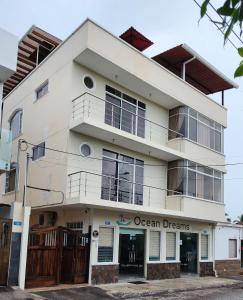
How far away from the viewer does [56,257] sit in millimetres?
14242

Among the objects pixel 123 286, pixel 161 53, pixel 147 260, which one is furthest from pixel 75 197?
pixel 161 53

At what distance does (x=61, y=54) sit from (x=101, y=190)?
19.6 ft

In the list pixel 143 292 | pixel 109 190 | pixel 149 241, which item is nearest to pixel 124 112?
pixel 109 190

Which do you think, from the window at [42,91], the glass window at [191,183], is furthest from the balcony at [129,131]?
the window at [42,91]

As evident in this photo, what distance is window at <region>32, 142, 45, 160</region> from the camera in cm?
1709

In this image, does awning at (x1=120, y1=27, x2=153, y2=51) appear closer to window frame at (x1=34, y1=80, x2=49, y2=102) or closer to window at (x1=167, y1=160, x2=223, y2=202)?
window frame at (x1=34, y1=80, x2=49, y2=102)

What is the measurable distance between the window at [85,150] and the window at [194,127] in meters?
4.73

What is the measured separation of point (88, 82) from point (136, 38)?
4.10 metres

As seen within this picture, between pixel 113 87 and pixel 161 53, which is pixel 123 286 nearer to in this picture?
pixel 113 87

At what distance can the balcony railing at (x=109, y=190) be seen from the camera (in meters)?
15.0

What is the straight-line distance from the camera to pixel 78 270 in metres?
14.7

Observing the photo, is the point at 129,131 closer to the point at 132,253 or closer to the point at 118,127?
the point at 118,127

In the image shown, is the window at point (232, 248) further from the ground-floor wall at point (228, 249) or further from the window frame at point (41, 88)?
the window frame at point (41, 88)

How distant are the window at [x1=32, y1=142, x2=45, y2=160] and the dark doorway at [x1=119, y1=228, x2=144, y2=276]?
497 cm
